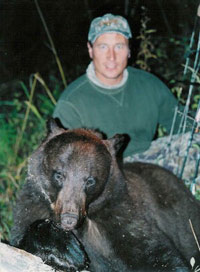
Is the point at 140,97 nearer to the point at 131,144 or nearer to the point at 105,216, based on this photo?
the point at 131,144

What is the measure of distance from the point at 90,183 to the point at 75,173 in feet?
0.60

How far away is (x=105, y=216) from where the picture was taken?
11.4 ft

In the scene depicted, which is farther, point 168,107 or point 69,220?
point 168,107

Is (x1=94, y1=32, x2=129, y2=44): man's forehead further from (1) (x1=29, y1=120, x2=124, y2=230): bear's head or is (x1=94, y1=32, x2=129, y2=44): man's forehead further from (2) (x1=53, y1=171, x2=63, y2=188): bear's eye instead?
(2) (x1=53, y1=171, x2=63, y2=188): bear's eye

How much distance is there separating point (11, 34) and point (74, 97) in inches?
187

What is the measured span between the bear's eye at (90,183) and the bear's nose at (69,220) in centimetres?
39

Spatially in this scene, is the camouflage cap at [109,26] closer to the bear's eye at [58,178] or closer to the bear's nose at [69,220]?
the bear's eye at [58,178]

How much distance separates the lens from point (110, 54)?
200 inches

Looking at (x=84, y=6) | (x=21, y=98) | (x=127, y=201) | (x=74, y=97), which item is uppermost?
(x=84, y=6)

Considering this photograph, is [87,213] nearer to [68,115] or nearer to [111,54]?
[68,115]

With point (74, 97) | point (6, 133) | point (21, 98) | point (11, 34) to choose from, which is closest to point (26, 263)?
point (74, 97)

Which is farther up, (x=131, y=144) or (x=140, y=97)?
(x=140, y=97)

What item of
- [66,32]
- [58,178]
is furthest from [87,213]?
[66,32]

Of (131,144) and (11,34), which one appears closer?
(131,144)
